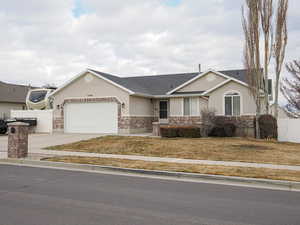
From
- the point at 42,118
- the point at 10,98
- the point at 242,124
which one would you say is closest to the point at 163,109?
the point at 242,124

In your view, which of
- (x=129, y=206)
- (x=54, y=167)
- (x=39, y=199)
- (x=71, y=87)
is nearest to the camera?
(x=129, y=206)

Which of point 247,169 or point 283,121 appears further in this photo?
point 283,121

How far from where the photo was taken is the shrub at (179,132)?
19891 mm

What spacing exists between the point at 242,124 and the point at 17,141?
1516cm

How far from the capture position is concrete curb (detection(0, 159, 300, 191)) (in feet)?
26.9

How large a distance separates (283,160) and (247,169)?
2812 mm

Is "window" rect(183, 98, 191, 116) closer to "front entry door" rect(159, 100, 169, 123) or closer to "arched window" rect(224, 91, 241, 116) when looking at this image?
"front entry door" rect(159, 100, 169, 123)

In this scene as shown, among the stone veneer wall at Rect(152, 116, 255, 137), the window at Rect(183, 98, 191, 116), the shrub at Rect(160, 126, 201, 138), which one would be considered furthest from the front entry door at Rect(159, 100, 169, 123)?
the shrub at Rect(160, 126, 201, 138)

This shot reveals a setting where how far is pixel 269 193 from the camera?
7.40 meters

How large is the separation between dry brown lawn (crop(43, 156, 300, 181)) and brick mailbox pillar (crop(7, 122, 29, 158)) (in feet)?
4.49

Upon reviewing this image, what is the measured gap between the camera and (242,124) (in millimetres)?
21500

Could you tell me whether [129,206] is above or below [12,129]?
below

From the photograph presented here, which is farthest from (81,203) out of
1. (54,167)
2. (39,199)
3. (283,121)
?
(283,121)

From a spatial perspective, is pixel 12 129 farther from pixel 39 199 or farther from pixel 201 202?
pixel 201 202
